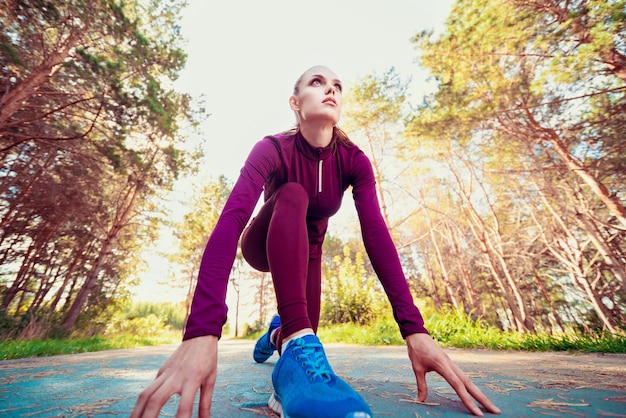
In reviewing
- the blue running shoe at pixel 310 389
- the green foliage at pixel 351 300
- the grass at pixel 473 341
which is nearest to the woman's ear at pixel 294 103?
the blue running shoe at pixel 310 389

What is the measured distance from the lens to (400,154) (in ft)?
33.0

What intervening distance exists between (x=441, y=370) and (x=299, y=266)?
61cm

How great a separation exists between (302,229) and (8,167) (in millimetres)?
6573

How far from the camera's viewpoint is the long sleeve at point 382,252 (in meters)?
1.05

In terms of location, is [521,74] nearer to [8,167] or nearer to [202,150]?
[202,150]

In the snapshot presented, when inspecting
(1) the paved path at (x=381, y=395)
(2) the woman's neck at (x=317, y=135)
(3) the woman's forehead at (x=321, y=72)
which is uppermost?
(3) the woman's forehead at (x=321, y=72)

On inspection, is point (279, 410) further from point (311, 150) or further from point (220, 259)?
point (311, 150)

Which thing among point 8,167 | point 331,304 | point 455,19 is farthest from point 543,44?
point 8,167

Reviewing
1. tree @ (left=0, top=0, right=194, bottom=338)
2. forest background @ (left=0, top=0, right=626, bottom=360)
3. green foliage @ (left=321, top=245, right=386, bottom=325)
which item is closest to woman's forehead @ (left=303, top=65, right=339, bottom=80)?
forest background @ (left=0, top=0, right=626, bottom=360)

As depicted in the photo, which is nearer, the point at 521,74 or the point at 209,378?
the point at 209,378

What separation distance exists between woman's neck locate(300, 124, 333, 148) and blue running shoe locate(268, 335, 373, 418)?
3.16ft

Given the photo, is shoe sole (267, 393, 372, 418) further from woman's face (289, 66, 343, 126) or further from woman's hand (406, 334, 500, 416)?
woman's face (289, 66, 343, 126)

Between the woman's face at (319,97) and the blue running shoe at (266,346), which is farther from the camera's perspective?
the blue running shoe at (266,346)

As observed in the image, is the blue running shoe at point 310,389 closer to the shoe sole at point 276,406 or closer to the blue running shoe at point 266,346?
the shoe sole at point 276,406
